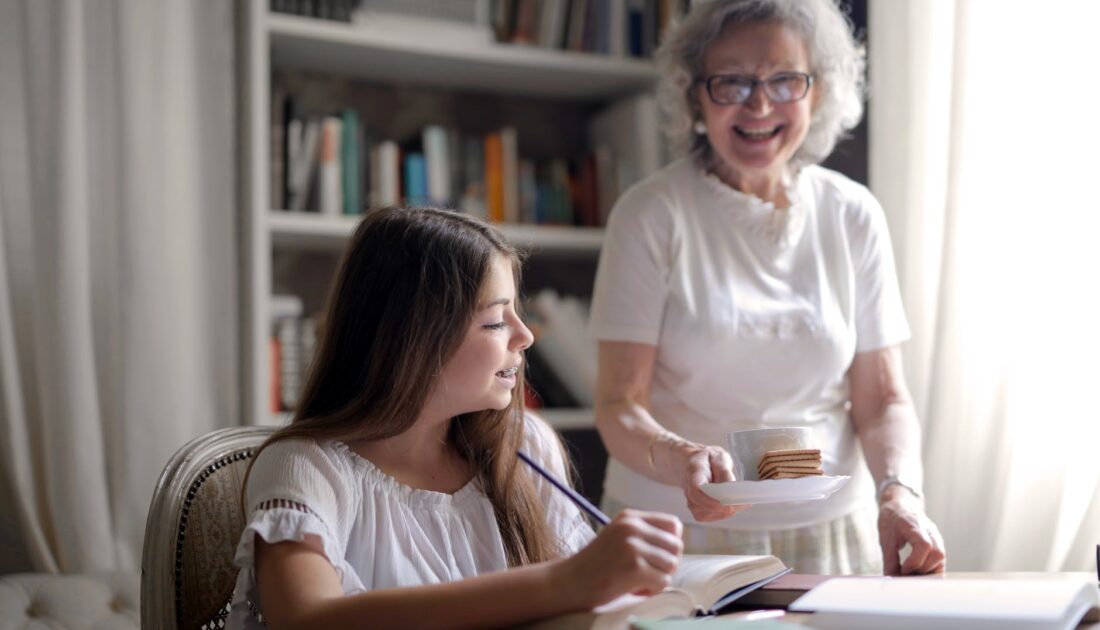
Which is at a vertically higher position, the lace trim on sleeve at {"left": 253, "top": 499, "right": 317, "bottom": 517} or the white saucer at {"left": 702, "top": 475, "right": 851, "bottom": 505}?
the lace trim on sleeve at {"left": 253, "top": 499, "right": 317, "bottom": 517}

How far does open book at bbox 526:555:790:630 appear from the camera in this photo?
0.86m

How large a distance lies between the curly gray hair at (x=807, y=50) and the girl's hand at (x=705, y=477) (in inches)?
23.7

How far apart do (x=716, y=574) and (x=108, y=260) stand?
1.69 m

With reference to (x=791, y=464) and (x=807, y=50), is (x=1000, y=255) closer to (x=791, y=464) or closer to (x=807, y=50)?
(x=807, y=50)

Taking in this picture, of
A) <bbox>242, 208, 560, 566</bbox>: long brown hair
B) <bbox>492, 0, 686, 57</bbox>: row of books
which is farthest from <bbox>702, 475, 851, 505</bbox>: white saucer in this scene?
<bbox>492, 0, 686, 57</bbox>: row of books

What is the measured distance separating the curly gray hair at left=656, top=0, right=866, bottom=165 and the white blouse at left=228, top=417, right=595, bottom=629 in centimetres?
72

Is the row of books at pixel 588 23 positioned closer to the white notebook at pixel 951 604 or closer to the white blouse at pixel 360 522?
the white blouse at pixel 360 522

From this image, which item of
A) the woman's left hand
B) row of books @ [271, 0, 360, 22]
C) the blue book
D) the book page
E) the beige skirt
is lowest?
the beige skirt

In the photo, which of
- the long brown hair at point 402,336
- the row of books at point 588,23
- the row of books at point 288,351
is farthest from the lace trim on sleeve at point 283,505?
the row of books at point 588,23

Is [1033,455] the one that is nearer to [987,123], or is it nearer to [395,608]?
[987,123]

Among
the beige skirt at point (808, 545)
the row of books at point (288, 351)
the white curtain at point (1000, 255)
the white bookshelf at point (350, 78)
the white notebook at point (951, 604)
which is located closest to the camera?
the white notebook at point (951, 604)

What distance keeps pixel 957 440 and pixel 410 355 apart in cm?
120

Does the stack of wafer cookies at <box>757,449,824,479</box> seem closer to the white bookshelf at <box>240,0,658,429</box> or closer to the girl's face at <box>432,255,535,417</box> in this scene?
the girl's face at <box>432,255,535,417</box>

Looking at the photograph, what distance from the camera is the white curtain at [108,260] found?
2127 millimetres
